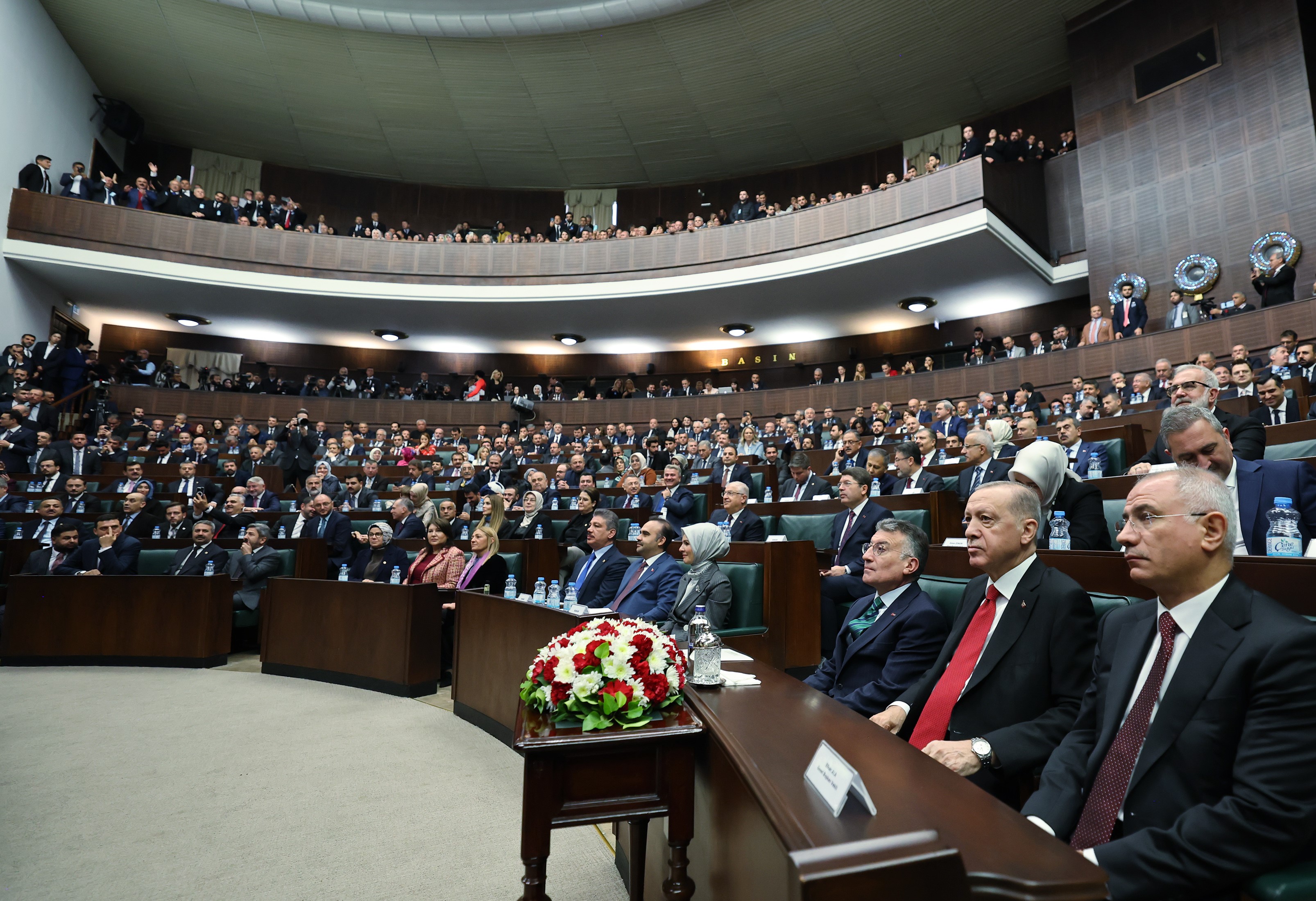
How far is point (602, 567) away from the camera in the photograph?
4.22 meters

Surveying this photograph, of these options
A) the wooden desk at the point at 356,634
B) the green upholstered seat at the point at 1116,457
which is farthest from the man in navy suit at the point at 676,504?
the green upholstered seat at the point at 1116,457

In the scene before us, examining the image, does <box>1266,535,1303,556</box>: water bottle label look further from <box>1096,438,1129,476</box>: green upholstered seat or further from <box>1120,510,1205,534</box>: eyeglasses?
<box>1096,438,1129,476</box>: green upholstered seat

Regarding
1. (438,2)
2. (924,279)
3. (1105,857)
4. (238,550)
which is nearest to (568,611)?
(1105,857)

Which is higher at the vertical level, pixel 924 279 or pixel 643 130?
pixel 643 130

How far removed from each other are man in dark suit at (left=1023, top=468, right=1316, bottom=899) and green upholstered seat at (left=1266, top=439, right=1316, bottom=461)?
2580mm

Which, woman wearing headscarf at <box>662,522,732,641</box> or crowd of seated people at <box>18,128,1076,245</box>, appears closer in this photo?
woman wearing headscarf at <box>662,522,732,641</box>

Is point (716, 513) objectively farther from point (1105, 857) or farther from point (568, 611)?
point (1105, 857)

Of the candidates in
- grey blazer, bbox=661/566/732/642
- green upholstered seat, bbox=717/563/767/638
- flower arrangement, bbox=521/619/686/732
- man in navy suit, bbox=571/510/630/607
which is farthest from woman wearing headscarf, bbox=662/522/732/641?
flower arrangement, bbox=521/619/686/732

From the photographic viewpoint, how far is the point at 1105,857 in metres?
1.16

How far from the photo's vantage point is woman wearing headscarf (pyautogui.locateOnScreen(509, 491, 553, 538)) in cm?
650

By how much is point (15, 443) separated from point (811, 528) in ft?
28.4

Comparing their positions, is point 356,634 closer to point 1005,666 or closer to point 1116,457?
point 1005,666

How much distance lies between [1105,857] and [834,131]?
46.2 feet

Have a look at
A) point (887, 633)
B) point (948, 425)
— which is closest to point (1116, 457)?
point (948, 425)
